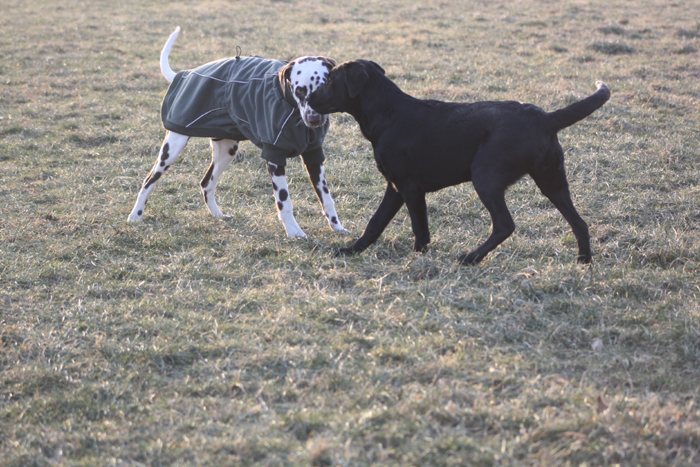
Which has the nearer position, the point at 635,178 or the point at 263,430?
the point at 263,430

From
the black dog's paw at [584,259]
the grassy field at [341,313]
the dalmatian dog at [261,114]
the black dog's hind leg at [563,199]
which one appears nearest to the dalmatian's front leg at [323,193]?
the dalmatian dog at [261,114]

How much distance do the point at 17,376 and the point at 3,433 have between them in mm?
396

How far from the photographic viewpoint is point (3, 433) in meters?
2.51

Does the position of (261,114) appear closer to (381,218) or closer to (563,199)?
(381,218)

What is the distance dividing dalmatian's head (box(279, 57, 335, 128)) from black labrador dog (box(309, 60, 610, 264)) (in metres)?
0.09

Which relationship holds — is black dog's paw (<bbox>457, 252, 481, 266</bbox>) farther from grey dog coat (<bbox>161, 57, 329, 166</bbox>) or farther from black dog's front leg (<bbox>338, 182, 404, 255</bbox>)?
grey dog coat (<bbox>161, 57, 329, 166</bbox>)

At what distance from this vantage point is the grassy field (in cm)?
239

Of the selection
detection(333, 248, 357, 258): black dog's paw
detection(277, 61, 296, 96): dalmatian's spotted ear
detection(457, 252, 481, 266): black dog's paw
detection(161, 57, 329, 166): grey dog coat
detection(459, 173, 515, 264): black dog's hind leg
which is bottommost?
detection(333, 248, 357, 258): black dog's paw

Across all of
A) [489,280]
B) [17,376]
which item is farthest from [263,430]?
[489,280]

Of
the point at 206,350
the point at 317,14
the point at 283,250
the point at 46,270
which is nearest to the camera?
the point at 206,350

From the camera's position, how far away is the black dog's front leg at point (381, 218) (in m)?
4.17

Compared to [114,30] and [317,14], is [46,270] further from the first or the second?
[317,14]

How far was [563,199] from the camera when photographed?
12.9ft

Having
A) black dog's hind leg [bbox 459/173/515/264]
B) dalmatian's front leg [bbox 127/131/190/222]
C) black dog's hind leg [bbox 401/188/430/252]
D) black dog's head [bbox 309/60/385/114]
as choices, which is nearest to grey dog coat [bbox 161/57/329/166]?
dalmatian's front leg [bbox 127/131/190/222]
